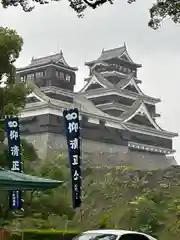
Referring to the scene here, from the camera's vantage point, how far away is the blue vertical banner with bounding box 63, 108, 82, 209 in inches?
662

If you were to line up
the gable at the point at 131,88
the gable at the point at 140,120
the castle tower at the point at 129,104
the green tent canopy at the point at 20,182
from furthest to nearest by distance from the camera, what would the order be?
1. the gable at the point at 131,88
2. the gable at the point at 140,120
3. the castle tower at the point at 129,104
4. the green tent canopy at the point at 20,182

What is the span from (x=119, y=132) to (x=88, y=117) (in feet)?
13.8

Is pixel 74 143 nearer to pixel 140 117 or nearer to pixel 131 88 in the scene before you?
pixel 140 117

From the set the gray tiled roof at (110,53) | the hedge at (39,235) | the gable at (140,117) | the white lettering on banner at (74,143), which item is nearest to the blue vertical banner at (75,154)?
the white lettering on banner at (74,143)

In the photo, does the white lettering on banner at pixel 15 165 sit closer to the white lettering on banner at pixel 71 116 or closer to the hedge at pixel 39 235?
the hedge at pixel 39 235

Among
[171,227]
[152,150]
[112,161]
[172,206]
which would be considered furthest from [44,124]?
[171,227]

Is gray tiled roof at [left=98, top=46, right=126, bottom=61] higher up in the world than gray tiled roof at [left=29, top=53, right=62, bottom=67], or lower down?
higher up

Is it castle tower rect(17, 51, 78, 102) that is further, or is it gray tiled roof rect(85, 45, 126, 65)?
gray tiled roof rect(85, 45, 126, 65)

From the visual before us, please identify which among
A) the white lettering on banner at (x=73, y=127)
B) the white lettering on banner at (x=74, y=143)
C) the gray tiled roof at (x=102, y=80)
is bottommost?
the white lettering on banner at (x=74, y=143)

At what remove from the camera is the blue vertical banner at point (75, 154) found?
16.8 m

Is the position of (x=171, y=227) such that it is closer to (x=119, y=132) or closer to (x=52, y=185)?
(x=52, y=185)

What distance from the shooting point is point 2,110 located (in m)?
20.2

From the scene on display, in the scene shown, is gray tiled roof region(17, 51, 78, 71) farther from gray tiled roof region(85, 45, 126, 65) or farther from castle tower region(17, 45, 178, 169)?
gray tiled roof region(85, 45, 126, 65)

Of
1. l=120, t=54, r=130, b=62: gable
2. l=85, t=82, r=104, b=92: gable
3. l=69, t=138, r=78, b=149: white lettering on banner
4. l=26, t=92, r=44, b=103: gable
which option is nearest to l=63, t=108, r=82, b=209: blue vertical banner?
l=69, t=138, r=78, b=149: white lettering on banner
